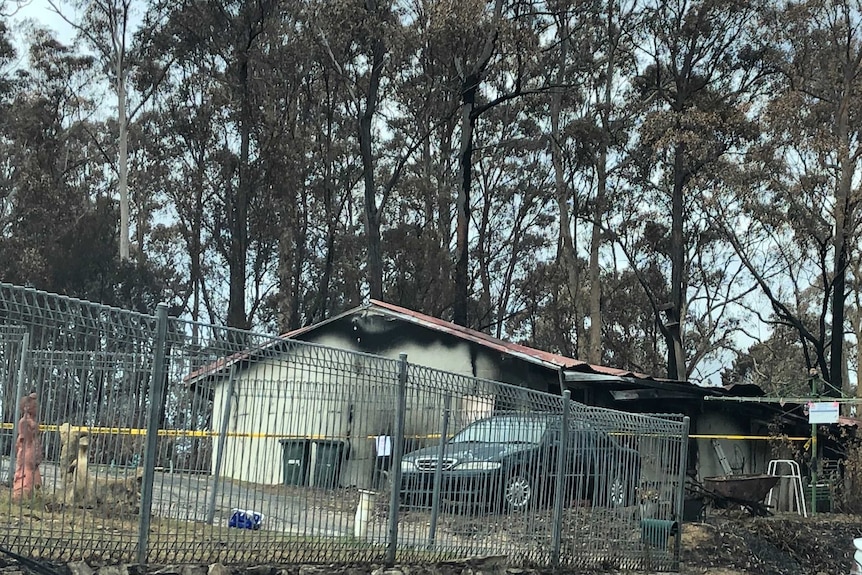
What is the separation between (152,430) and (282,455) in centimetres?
125

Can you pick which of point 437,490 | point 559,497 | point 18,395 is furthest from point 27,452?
point 559,497

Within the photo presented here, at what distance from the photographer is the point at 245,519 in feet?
24.9

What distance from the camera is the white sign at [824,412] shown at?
17.9 meters

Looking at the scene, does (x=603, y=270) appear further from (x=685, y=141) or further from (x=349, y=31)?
(x=349, y=31)

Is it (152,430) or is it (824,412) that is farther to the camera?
(824,412)

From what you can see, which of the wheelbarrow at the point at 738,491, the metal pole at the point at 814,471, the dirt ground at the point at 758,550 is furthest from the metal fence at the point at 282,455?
the metal pole at the point at 814,471

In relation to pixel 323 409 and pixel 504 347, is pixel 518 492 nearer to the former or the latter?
pixel 323 409

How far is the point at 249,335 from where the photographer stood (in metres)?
7.67

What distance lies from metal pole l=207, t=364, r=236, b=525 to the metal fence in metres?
0.01

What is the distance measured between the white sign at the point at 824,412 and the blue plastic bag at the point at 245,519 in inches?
520

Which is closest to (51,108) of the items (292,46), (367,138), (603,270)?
(292,46)

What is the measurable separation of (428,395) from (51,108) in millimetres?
32058

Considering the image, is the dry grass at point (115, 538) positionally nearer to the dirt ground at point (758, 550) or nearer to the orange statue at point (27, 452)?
the orange statue at point (27, 452)

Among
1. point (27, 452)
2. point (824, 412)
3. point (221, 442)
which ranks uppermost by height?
point (824, 412)
